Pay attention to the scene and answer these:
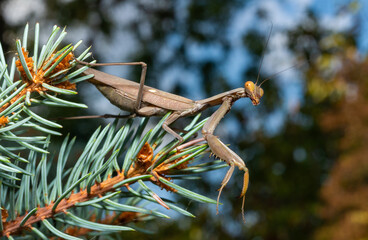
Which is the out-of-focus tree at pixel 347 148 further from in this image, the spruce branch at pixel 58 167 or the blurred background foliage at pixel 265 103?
the spruce branch at pixel 58 167

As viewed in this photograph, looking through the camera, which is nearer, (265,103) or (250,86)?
(250,86)

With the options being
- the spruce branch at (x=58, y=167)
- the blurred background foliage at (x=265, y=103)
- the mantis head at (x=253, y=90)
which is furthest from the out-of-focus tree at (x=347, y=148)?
the spruce branch at (x=58, y=167)

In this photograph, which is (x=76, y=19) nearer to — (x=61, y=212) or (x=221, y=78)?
(x=221, y=78)

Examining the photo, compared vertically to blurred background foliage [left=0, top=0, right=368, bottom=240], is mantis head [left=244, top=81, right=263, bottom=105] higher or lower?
lower

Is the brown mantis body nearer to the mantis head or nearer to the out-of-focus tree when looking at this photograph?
the mantis head

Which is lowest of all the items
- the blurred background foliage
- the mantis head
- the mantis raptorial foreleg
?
the mantis raptorial foreleg

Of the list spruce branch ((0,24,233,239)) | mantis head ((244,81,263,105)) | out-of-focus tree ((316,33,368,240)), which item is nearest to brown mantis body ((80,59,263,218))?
mantis head ((244,81,263,105))

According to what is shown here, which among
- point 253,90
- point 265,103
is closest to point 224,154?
point 253,90

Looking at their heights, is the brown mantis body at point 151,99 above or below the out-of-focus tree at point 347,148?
below

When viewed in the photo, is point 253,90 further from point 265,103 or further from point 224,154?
point 265,103

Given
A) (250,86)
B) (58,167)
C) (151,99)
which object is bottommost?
(58,167)

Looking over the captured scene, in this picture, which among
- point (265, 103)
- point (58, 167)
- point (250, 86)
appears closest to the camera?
point (58, 167)

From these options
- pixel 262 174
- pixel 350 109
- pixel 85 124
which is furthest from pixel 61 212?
pixel 350 109
